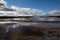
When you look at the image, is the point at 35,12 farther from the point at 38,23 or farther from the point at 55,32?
the point at 55,32

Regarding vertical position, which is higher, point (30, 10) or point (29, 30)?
point (30, 10)

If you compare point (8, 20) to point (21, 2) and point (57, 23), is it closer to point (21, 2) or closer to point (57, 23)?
→ point (21, 2)

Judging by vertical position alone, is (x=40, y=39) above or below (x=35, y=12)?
below

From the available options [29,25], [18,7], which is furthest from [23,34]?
[18,7]

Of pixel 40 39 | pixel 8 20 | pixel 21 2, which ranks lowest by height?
pixel 40 39

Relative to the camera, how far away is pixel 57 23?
2.66 feet

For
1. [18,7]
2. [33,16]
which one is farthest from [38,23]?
[18,7]

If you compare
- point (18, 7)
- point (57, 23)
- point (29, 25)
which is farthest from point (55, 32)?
point (18, 7)

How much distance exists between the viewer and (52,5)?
2.64 feet

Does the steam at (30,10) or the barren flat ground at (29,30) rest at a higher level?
the steam at (30,10)

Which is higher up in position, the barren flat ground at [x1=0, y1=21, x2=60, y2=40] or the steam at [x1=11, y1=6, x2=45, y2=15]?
the steam at [x1=11, y1=6, x2=45, y2=15]

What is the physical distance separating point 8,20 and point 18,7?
0.34ft

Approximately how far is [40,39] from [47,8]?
0.19 meters

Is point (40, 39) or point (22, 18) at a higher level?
point (22, 18)
